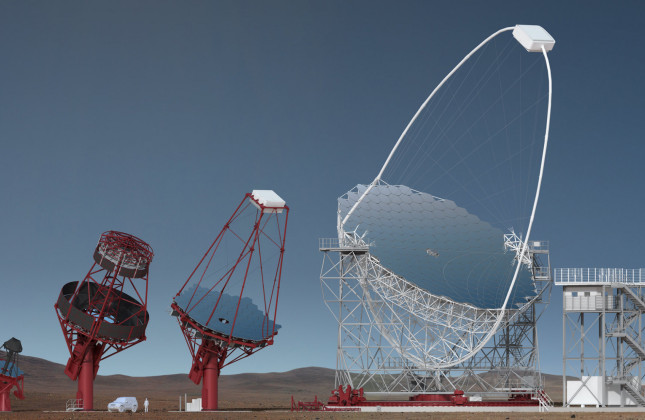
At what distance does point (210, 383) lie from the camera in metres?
49.4

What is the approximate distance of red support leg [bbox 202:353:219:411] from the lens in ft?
162

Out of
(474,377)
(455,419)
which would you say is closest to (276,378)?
(474,377)

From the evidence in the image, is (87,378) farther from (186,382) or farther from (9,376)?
(186,382)

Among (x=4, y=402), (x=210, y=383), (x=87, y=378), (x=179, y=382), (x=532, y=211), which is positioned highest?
(x=532, y=211)

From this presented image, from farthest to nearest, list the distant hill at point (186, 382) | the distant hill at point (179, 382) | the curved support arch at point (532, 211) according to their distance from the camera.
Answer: the distant hill at point (179, 382)
the distant hill at point (186, 382)
the curved support arch at point (532, 211)

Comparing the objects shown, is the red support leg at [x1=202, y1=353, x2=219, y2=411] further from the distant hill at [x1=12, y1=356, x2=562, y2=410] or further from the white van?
the distant hill at [x1=12, y1=356, x2=562, y2=410]

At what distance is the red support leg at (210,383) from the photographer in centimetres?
4925

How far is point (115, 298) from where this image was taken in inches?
1991

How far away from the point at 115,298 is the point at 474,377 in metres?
21.8

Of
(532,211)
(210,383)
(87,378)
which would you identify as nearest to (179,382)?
(87,378)

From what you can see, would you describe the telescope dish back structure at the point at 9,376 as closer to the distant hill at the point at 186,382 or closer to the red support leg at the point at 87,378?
the red support leg at the point at 87,378

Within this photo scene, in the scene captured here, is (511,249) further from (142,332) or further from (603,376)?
(142,332)

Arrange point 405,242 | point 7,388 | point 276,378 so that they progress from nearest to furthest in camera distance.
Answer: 1. point 7,388
2. point 405,242
3. point 276,378

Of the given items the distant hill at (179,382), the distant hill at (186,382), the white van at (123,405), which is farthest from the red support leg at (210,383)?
the distant hill at (179,382)
